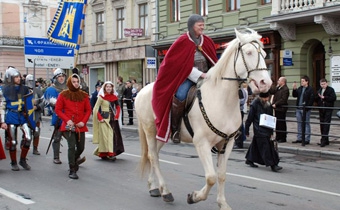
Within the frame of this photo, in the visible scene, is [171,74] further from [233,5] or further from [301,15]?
[233,5]

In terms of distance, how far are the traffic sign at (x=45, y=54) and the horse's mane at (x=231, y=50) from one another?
14.6 metres

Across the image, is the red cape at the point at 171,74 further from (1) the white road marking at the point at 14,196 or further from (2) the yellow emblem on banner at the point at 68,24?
(2) the yellow emblem on banner at the point at 68,24

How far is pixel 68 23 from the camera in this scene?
15.7 meters

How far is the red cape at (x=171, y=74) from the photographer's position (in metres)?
6.01

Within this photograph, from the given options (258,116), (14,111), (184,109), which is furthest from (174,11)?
(184,109)

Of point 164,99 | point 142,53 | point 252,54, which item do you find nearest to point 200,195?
point 164,99

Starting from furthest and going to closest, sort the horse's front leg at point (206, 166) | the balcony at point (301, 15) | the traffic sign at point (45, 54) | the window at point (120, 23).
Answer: the window at point (120, 23)
the traffic sign at point (45, 54)
the balcony at point (301, 15)
the horse's front leg at point (206, 166)

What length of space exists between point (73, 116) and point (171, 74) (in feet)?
10.0

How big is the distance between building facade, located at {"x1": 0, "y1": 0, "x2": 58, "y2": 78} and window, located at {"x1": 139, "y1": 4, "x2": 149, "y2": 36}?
72.0ft

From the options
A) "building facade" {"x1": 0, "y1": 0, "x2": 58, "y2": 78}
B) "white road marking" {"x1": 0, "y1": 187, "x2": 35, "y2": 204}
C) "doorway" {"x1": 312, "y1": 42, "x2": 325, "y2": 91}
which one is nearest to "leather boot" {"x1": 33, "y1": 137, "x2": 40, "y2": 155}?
"white road marking" {"x1": 0, "y1": 187, "x2": 35, "y2": 204}

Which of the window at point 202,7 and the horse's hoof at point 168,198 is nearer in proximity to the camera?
the horse's hoof at point 168,198

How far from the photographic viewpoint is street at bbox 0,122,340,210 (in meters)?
6.50

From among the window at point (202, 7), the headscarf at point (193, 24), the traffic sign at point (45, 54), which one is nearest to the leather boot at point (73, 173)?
the headscarf at point (193, 24)

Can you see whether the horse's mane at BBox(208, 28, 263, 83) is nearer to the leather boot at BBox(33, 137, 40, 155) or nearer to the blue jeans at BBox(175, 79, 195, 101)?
the blue jeans at BBox(175, 79, 195, 101)
